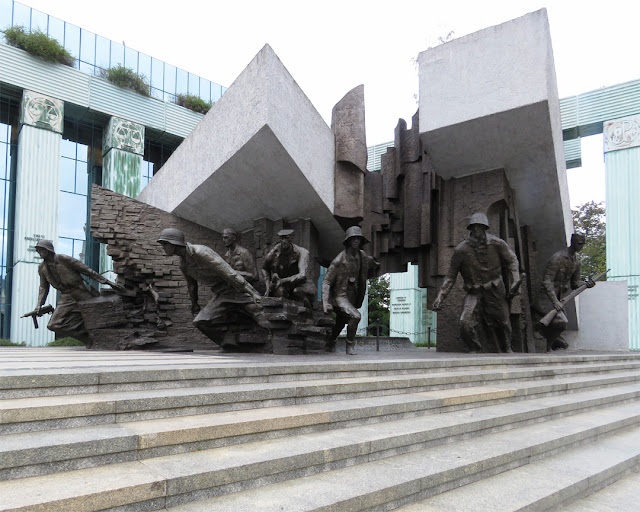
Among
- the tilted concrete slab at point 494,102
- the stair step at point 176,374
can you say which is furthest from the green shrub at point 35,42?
the stair step at point 176,374

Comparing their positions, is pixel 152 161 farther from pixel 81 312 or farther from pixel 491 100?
pixel 491 100

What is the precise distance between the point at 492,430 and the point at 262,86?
259 inches

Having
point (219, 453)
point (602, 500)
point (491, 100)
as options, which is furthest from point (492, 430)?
point (491, 100)

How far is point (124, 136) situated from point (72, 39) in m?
4.42

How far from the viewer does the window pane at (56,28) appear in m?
20.4

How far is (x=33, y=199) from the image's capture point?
1825 cm

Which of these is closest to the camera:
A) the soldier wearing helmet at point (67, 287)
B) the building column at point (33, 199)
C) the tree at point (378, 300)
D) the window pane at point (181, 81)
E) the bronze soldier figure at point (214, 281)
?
the bronze soldier figure at point (214, 281)

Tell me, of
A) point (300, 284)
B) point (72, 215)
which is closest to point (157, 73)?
point (72, 215)

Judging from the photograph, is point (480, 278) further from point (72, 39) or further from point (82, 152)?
point (72, 39)

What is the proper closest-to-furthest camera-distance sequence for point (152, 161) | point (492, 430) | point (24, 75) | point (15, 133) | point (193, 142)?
point (492, 430) → point (193, 142) → point (24, 75) → point (15, 133) → point (152, 161)

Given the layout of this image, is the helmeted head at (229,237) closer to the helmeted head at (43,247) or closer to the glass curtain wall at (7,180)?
the helmeted head at (43,247)

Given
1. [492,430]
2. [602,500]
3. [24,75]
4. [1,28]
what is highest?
[1,28]

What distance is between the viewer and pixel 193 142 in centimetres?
1098

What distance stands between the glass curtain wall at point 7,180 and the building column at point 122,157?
3.19 metres
